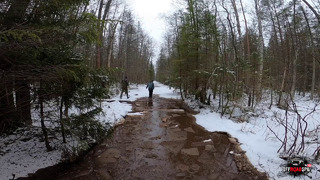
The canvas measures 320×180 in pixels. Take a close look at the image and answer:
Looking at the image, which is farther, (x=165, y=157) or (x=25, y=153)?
(x=165, y=157)

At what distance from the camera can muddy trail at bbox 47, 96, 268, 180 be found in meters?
3.90

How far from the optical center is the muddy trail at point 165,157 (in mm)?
3904

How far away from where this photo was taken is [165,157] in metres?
4.73

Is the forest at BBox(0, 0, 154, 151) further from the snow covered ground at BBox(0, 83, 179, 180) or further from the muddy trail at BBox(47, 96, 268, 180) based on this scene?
the muddy trail at BBox(47, 96, 268, 180)

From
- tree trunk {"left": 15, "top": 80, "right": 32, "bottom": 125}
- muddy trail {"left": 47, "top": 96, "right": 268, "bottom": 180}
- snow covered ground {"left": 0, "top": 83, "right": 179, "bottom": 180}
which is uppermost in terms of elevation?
tree trunk {"left": 15, "top": 80, "right": 32, "bottom": 125}

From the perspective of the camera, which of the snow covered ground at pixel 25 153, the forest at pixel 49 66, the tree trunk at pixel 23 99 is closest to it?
the forest at pixel 49 66

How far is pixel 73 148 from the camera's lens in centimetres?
419

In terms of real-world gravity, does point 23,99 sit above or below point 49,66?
below

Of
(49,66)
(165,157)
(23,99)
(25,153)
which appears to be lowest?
(165,157)

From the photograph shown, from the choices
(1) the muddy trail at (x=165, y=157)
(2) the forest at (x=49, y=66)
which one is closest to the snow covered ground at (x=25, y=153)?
(2) the forest at (x=49, y=66)

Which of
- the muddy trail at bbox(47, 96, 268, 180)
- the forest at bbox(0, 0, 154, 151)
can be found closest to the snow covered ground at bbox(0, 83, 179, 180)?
the forest at bbox(0, 0, 154, 151)

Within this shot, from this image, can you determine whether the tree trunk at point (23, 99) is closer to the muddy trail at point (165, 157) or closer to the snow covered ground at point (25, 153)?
the snow covered ground at point (25, 153)

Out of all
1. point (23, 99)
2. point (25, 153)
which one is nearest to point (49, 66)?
point (23, 99)

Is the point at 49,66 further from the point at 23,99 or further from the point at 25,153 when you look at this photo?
the point at 25,153
